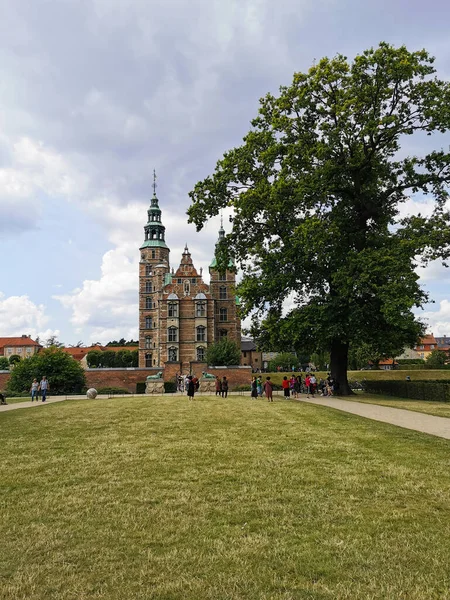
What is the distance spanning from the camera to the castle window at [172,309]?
62.4 meters

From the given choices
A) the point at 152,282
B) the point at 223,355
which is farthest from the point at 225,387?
the point at 152,282

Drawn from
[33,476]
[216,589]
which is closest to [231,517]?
[216,589]

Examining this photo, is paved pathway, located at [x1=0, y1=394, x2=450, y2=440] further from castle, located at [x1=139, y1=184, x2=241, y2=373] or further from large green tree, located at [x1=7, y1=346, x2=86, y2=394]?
castle, located at [x1=139, y1=184, x2=241, y2=373]

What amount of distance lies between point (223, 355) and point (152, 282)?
1914cm

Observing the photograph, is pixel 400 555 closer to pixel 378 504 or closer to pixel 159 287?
pixel 378 504

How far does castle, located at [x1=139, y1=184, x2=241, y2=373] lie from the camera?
61.7 meters

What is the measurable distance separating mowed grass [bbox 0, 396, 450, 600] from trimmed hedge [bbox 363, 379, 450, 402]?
46.0ft

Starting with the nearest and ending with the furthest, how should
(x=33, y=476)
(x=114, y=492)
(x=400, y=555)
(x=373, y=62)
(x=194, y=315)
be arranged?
(x=400, y=555), (x=114, y=492), (x=33, y=476), (x=373, y=62), (x=194, y=315)

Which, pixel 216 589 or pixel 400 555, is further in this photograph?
pixel 400 555

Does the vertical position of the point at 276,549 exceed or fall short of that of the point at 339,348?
it falls short

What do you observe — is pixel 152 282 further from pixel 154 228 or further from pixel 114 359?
pixel 114 359

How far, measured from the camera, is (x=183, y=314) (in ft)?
206

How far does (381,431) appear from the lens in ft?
40.3

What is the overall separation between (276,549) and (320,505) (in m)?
1.57
